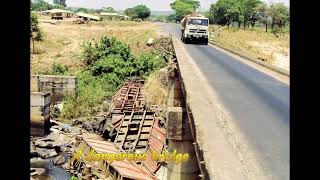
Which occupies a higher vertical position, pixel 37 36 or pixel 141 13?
pixel 141 13

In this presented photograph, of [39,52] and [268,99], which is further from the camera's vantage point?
[39,52]

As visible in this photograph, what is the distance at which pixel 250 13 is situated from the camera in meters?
91.3

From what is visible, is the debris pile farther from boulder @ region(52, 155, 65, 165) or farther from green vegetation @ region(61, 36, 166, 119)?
green vegetation @ region(61, 36, 166, 119)

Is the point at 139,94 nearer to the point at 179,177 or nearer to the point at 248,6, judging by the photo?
the point at 179,177

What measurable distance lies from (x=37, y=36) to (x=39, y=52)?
576cm

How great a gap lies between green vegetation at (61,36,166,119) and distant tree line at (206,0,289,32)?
43.0 m

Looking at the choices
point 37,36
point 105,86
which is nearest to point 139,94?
point 105,86

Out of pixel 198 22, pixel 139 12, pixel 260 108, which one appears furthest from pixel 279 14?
pixel 260 108

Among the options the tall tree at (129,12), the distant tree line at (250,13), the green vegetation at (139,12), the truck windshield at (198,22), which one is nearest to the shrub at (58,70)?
the truck windshield at (198,22)

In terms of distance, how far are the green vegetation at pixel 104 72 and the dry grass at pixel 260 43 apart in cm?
1476

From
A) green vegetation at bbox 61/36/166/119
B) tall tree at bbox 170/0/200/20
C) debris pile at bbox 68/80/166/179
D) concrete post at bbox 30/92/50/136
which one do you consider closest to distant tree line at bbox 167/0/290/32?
green vegetation at bbox 61/36/166/119
